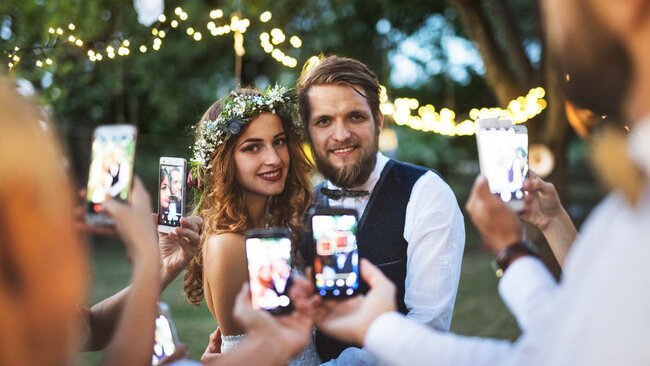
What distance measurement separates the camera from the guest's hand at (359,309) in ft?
6.26

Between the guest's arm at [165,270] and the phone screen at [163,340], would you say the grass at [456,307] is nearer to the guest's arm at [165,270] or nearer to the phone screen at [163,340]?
the guest's arm at [165,270]

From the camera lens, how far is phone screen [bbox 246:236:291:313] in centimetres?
215

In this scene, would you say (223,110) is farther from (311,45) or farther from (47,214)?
(311,45)

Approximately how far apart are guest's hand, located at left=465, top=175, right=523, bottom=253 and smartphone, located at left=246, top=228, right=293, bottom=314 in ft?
1.96

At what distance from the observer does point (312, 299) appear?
206cm

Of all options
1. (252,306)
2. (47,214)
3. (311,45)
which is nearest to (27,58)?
(252,306)

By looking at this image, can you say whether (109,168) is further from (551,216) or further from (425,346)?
(551,216)

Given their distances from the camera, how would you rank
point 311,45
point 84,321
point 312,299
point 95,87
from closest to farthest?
point 312,299 < point 84,321 < point 311,45 < point 95,87

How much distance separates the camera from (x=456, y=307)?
34.3ft

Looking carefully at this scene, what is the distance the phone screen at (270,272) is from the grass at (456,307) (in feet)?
12.1

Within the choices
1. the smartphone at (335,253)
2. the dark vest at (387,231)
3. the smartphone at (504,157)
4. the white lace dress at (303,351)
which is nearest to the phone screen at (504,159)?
the smartphone at (504,157)

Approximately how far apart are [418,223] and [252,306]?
46.4 inches

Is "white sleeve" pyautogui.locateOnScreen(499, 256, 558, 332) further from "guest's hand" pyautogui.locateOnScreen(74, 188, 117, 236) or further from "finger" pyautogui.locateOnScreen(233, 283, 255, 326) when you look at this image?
"guest's hand" pyautogui.locateOnScreen(74, 188, 117, 236)

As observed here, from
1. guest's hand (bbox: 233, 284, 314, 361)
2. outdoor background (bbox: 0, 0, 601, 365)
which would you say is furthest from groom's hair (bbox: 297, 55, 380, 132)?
outdoor background (bbox: 0, 0, 601, 365)
